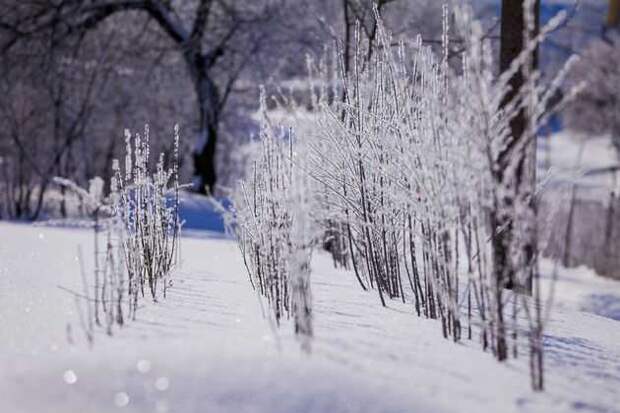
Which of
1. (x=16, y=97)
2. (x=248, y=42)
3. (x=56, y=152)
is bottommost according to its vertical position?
(x=56, y=152)

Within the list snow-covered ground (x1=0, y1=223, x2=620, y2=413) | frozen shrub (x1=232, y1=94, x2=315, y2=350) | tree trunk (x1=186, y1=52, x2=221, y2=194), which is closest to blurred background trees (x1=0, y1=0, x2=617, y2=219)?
tree trunk (x1=186, y1=52, x2=221, y2=194)

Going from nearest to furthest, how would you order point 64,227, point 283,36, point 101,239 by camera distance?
1. point 101,239
2. point 64,227
3. point 283,36

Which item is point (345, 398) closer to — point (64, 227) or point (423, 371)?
point (423, 371)

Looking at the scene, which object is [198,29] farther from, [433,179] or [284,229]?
[433,179]

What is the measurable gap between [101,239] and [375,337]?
5400 mm

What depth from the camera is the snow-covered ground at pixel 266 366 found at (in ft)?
8.37

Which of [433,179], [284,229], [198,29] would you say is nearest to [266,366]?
[284,229]

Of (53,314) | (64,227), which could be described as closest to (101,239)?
(64,227)

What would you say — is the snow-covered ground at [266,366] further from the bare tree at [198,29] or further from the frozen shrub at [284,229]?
the bare tree at [198,29]

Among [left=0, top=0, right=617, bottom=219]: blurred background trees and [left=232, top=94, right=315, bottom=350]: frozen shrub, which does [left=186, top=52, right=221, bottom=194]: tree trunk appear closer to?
[left=0, top=0, right=617, bottom=219]: blurred background trees

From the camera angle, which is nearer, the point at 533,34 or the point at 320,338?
the point at 320,338

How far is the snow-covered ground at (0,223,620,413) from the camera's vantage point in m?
2.55

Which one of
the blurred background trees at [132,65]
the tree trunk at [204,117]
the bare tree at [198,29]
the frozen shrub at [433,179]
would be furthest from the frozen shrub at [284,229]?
the tree trunk at [204,117]

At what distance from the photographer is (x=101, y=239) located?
8023mm
